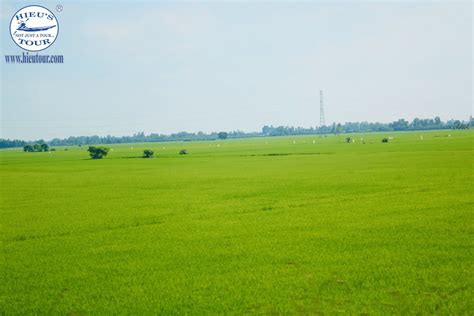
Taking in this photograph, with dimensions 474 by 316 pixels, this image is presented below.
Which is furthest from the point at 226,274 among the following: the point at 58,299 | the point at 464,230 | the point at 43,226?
the point at 43,226

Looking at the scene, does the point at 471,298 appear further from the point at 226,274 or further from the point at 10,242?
the point at 10,242

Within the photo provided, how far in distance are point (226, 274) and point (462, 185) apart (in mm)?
16082

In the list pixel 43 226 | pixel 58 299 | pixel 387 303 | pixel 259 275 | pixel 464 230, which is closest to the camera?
pixel 387 303

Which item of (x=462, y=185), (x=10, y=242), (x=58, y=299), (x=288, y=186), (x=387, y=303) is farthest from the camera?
(x=288, y=186)

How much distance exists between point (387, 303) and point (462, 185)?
622 inches

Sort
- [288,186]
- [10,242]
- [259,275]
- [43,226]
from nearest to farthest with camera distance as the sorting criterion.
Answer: [259,275] → [10,242] → [43,226] → [288,186]

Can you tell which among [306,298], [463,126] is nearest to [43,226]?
[306,298]

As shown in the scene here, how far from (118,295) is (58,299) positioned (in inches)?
43.6

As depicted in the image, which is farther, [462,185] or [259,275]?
[462,185]

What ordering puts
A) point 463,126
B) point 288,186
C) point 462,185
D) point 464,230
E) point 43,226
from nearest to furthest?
point 464,230, point 43,226, point 462,185, point 288,186, point 463,126

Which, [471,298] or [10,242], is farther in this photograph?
[10,242]

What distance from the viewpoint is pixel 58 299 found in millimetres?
8219

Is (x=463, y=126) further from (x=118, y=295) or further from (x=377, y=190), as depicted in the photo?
Answer: (x=118, y=295)

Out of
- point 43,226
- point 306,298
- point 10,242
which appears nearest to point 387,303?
point 306,298
